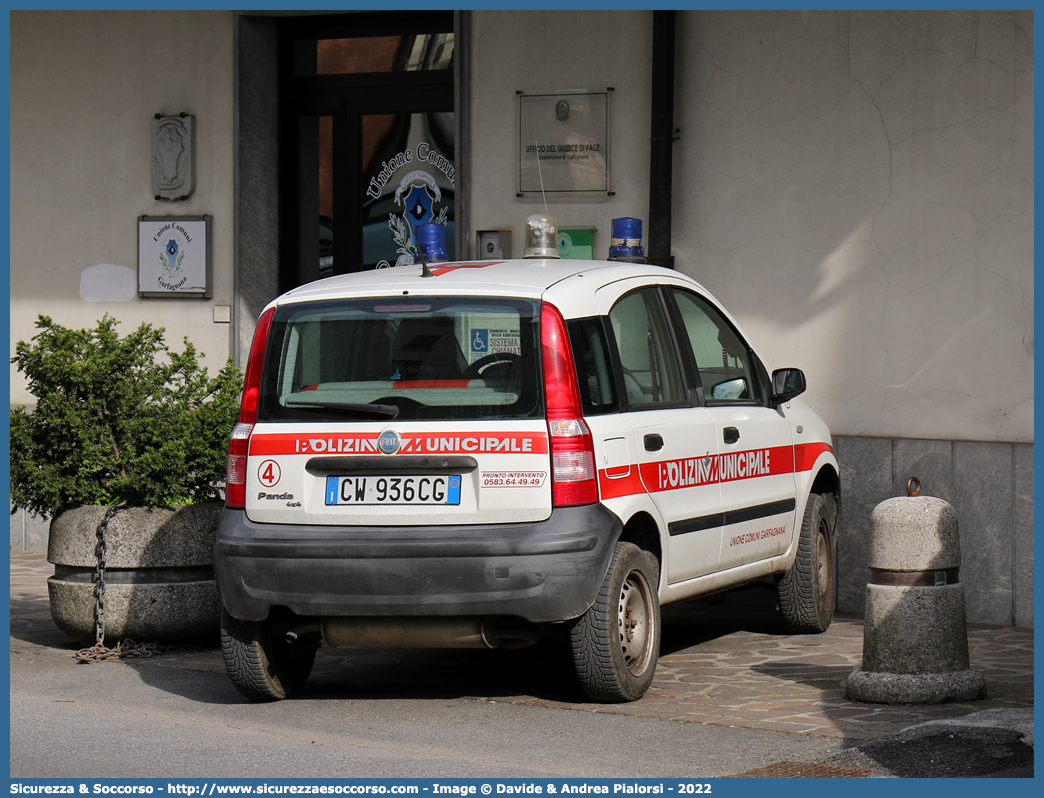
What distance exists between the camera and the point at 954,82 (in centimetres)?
918

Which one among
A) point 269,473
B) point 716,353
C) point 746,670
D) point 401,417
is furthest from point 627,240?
point 269,473

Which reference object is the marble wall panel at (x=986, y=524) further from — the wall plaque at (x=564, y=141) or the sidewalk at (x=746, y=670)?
the wall plaque at (x=564, y=141)

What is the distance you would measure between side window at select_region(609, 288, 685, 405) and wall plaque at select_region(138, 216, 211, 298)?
528 centimetres

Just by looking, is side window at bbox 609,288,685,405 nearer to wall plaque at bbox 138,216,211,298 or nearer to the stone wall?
the stone wall

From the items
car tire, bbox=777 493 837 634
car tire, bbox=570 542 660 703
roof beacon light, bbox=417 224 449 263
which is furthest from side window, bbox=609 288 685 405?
car tire, bbox=777 493 837 634

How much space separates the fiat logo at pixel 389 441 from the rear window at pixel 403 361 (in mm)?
82

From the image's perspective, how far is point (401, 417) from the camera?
20.2ft

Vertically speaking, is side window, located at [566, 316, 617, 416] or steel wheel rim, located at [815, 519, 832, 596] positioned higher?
side window, located at [566, 316, 617, 416]

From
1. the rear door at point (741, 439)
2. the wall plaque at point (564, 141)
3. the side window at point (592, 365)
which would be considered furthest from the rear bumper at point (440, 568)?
the wall plaque at point (564, 141)

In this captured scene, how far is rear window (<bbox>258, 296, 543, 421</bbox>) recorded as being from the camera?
6121 millimetres

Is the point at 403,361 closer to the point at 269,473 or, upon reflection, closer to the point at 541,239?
the point at 269,473

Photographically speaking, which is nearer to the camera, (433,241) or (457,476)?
(457,476)

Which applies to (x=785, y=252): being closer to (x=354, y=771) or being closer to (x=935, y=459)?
(x=935, y=459)

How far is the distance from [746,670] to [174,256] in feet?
19.9
